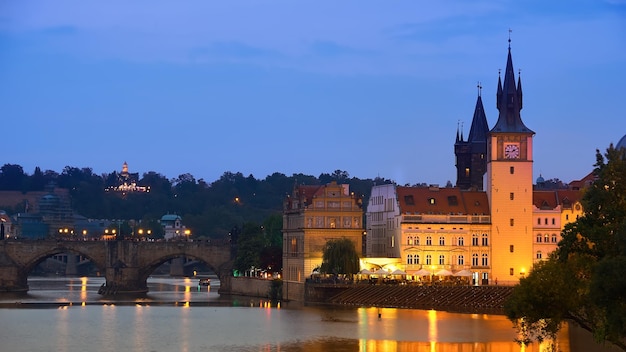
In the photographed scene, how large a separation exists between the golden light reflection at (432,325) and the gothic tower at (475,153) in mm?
33869

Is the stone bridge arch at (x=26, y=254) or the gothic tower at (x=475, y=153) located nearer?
the gothic tower at (x=475, y=153)

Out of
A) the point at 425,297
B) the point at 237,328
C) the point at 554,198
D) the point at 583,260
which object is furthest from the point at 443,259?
the point at 583,260

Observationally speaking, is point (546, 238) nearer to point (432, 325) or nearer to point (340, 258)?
point (340, 258)

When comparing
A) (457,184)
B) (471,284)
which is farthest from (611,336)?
(457,184)

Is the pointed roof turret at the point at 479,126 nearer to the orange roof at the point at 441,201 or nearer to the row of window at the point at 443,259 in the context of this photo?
the orange roof at the point at 441,201

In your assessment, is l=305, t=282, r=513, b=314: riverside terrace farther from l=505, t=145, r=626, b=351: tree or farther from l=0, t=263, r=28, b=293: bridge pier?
l=505, t=145, r=626, b=351: tree

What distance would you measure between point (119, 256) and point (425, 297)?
44877 mm

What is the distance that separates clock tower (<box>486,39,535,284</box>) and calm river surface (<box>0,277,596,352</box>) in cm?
1604

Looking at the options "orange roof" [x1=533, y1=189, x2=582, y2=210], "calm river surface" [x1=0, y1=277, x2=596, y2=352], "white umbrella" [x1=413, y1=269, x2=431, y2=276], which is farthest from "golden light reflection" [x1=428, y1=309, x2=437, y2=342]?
"orange roof" [x1=533, y1=189, x2=582, y2=210]

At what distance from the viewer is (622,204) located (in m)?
61.2

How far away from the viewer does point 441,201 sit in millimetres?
123000

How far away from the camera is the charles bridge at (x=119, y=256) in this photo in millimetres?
145625

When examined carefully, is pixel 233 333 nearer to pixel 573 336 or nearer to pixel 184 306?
pixel 573 336

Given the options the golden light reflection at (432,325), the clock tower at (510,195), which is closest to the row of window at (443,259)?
the clock tower at (510,195)
